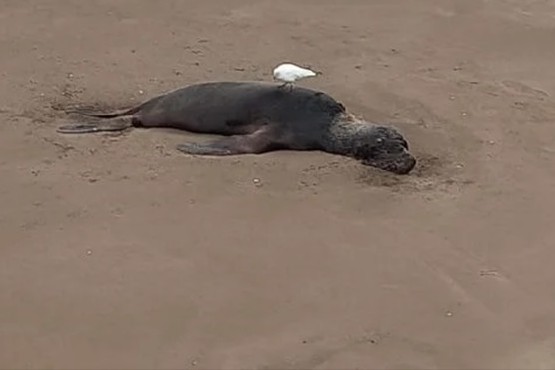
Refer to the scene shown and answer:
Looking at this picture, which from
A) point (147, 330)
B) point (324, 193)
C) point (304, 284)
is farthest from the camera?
point (324, 193)

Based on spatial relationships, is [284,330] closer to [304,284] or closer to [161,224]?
[304,284]

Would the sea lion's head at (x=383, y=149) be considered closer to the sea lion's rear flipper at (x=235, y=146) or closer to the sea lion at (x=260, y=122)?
the sea lion at (x=260, y=122)

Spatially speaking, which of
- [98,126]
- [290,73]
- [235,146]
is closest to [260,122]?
[235,146]

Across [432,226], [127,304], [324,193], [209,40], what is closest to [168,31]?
[209,40]

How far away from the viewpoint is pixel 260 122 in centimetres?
565

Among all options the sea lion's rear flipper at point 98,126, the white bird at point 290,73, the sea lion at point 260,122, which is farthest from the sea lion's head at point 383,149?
the sea lion's rear flipper at point 98,126

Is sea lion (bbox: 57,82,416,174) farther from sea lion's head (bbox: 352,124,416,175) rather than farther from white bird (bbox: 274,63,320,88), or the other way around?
white bird (bbox: 274,63,320,88)

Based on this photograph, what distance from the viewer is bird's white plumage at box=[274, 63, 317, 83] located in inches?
257

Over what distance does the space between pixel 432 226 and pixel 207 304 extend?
1242mm

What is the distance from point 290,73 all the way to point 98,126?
1420mm

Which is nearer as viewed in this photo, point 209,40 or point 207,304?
point 207,304

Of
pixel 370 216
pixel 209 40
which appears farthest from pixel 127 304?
pixel 209 40

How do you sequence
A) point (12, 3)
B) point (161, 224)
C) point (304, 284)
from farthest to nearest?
point (12, 3), point (161, 224), point (304, 284)

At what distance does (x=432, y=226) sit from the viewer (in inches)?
187
